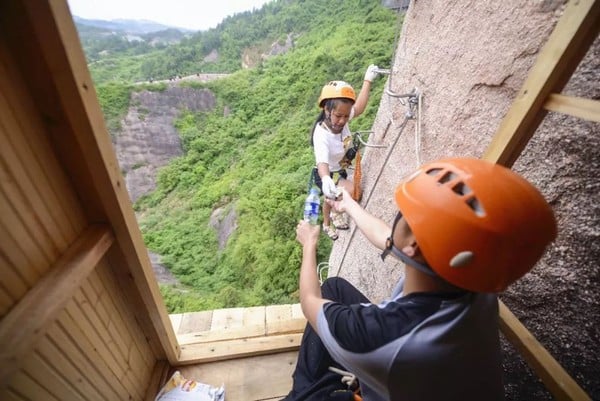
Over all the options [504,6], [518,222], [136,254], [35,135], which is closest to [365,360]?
[518,222]

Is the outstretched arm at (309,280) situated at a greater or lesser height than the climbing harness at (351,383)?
greater

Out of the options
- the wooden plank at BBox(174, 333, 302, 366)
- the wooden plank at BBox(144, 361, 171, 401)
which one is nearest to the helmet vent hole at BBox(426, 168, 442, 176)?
the wooden plank at BBox(174, 333, 302, 366)

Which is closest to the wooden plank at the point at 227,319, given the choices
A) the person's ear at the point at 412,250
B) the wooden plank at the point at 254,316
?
the wooden plank at the point at 254,316

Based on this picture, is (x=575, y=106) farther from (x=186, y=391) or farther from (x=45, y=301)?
(x=186, y=391)

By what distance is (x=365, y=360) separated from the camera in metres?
0.98

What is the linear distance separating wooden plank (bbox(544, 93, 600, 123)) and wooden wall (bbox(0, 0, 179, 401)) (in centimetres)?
150

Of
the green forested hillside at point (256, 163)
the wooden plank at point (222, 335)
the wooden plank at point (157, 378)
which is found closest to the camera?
the wooden plank at point (157, 378)

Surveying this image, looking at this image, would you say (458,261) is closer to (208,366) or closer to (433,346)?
(433,346)

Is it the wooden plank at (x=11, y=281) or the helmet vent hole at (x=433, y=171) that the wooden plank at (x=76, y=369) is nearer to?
the wooden plank at (x=11, y=281)

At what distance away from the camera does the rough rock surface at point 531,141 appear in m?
1.05

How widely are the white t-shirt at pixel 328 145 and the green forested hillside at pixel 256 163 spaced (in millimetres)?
5315

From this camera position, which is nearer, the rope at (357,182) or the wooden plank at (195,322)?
the wooden plank at (195,322)

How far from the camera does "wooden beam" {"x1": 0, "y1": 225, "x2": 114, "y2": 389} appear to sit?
2.56ft

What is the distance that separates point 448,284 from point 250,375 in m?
1.72
